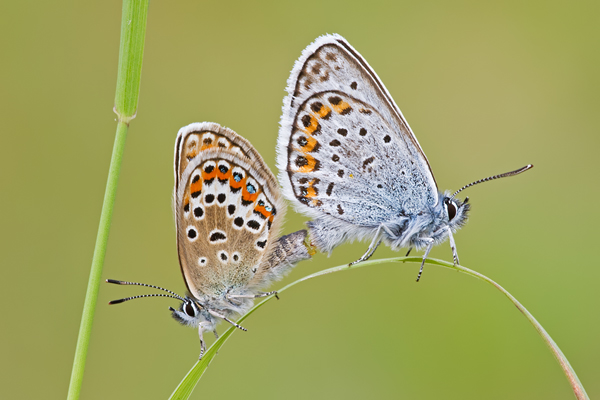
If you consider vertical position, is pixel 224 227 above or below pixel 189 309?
above

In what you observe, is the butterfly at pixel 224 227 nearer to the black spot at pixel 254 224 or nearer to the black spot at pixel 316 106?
the black spot at pixel 254 224

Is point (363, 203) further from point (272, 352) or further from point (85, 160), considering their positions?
point (85, 160)

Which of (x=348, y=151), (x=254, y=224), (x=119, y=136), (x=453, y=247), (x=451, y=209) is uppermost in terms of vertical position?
(x=119, y=136)

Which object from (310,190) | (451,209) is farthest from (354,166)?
(451,209)

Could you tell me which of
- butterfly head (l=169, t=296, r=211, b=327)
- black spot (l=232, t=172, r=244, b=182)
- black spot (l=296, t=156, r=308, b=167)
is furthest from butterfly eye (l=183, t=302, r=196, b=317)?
black spot (l=296, t=156, r=308, b=167)

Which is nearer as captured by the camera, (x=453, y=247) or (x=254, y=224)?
(x=453, y=247)

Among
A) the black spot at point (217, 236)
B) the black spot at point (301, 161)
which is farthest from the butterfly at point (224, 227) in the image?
the black spot at point (301, 161)

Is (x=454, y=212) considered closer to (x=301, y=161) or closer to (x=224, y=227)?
(x=301, y=161)

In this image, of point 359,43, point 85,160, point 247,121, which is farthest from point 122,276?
point 359,43
